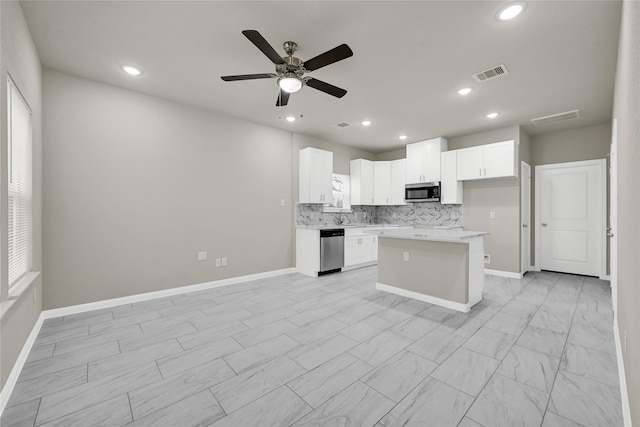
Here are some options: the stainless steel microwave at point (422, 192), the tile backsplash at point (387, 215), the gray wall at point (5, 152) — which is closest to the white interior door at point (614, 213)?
the tile backsplash at point (387, 215)

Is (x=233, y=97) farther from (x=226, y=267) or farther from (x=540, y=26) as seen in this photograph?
(x=540, y=26)

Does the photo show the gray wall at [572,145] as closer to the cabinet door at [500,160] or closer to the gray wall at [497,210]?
the gray wall at [497,210]

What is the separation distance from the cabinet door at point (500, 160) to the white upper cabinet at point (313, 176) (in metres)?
2.99

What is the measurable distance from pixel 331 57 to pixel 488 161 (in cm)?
405

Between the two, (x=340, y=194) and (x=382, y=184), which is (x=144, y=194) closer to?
(x=340, y=194)

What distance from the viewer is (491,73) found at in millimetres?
3053

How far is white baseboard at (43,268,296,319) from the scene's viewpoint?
3.09 metres

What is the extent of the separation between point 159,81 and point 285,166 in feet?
7.94

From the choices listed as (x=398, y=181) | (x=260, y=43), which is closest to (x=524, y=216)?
(x=398, y=181)

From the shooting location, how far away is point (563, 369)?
2.03 m

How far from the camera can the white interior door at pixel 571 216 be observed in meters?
4.82

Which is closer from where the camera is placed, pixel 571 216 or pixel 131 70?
pixel 131 70

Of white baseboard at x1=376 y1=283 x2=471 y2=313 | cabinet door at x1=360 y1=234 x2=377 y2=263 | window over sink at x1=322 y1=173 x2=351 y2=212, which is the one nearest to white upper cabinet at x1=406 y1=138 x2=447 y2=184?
window over sink at x1=322 y1=173 x2=351 y2=212

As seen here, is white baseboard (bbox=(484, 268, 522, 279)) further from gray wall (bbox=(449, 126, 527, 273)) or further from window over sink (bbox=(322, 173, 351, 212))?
window over sink (bbox=(322, 173, 351, 212))
